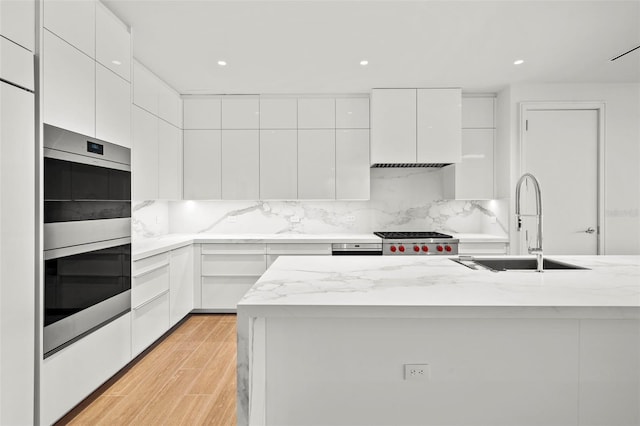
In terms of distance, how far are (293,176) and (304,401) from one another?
2956mm

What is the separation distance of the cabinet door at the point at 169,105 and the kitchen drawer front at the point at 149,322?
5.82 ft

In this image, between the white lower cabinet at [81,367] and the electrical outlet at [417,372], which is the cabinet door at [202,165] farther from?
the electrical outlet at [417,372]

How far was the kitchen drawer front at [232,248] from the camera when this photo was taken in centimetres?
384

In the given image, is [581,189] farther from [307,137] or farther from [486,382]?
[486,382]

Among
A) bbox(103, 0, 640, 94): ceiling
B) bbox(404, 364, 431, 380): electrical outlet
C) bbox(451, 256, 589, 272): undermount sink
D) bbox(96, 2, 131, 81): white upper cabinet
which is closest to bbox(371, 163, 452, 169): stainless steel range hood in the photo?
bbox(103, 0, 640, 94): ceiling

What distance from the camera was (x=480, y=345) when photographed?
1.36 m

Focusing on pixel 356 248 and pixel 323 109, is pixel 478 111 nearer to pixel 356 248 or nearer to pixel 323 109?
pixel 323 109

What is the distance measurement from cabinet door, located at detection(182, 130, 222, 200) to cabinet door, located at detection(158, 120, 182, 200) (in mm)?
84

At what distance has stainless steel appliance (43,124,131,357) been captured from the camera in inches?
71.1

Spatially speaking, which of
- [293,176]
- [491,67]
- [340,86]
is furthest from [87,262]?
[491,67]

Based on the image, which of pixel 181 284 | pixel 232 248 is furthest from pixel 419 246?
pixel 181 284

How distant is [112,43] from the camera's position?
2352mm

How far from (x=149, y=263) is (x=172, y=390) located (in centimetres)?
102
